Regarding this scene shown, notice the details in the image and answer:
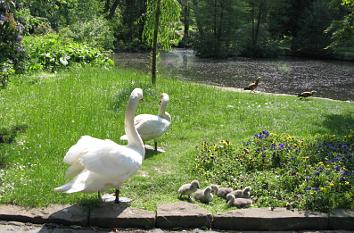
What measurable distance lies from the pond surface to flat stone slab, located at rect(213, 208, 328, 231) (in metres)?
21.8

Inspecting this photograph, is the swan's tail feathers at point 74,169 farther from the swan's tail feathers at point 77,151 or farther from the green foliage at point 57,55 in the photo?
the green foliage at point 57,55

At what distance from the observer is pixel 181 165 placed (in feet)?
28.1

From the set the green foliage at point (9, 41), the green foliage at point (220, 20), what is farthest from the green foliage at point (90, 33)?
the green foliage at point (9, 41)

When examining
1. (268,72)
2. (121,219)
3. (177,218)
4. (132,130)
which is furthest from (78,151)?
(268,72)

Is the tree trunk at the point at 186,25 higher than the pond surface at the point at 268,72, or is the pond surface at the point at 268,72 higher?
the tree trunk at the point at 186,25

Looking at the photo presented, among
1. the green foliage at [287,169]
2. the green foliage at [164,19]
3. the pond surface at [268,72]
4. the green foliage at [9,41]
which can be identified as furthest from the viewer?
the pond surface at [268,72]

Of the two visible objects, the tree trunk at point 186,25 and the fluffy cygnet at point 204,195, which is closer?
the fluffy cygnet at point 204,195

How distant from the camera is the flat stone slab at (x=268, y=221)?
6371 millimetres

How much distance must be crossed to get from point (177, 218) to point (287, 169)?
2376mm

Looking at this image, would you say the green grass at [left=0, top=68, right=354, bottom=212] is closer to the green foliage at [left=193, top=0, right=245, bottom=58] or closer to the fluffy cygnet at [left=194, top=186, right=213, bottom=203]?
the fluffy cygnet at [left=194, top=186, right=213, bottom=203]

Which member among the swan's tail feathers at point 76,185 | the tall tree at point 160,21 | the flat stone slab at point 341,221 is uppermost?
the tall tree at point 160,21

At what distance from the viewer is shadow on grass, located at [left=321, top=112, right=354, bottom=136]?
11812 mm

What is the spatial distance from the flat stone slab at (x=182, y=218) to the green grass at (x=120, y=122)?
32 centimetres

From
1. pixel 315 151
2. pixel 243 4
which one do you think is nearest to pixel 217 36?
pixel 243 4
